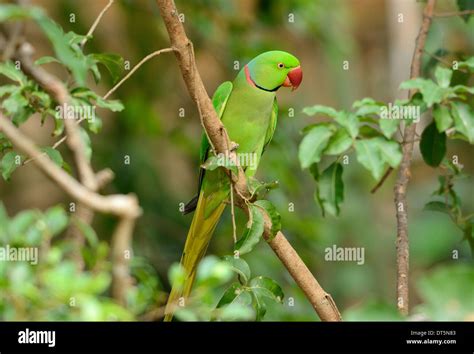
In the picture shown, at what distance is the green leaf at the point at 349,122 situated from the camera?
176 centimetres

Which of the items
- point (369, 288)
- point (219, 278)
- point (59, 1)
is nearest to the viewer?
point (219, 278)

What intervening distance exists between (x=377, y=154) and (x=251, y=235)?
392 mm

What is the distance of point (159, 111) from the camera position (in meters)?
3.78

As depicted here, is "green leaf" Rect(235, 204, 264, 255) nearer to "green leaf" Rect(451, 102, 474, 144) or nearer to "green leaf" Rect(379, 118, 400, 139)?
"green leaf" Rect(379, 118, 400, 139)

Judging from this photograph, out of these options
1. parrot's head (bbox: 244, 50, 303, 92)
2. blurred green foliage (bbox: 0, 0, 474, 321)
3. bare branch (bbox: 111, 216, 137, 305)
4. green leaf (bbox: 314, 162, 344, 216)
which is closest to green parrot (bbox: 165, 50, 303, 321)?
parrot's head (bbox: 244, 50, 303, 92)

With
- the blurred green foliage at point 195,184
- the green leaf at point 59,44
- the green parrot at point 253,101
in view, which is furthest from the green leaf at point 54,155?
the green parrot at point 253,101

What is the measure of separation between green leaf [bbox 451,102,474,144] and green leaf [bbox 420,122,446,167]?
0.13m

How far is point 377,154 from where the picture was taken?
5.74 ft

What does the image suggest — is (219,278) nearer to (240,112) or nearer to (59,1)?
(240,112)

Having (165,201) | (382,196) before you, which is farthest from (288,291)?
(382,196)

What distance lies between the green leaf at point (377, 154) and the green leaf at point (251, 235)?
0.30 m

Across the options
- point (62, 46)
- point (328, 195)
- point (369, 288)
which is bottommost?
point (369, 288)

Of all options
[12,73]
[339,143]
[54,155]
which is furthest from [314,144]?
[12,73]

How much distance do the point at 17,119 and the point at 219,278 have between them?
0.86 metres
